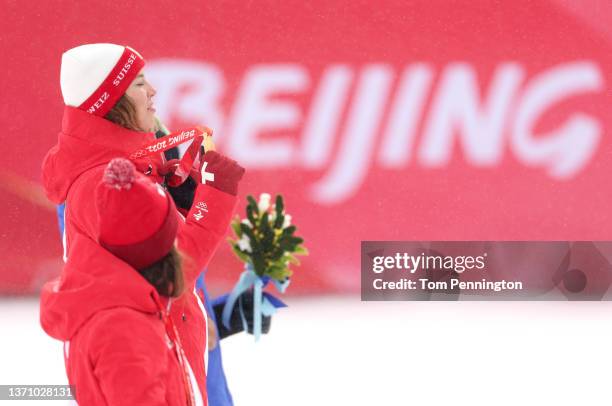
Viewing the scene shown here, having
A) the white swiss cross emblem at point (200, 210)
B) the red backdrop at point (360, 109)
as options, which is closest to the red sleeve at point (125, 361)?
the white swiss cross emblem at point (200, 210)

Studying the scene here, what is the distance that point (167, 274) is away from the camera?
152 cm

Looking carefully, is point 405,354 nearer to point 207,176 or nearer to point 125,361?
point 207,176

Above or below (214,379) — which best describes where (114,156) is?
above

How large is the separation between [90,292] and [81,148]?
0.64 m

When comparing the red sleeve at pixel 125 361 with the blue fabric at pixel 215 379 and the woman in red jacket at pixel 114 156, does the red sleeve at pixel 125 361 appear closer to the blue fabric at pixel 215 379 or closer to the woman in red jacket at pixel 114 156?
the woman in red jacket at pixel 114 156

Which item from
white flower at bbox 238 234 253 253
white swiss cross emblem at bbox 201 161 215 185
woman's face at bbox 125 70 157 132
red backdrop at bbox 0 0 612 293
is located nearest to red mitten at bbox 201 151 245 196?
white swiss cross emblem at bbox 201 161 215 185

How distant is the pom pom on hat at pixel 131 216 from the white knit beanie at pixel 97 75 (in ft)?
2.22

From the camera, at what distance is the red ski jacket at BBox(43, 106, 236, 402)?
1.75 meters

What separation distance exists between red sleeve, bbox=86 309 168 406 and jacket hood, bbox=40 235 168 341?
2 centimetres

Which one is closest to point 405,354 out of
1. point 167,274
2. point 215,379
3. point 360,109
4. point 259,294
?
point 360,109

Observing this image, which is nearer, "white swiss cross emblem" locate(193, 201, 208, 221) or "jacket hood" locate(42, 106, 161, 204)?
"white swiss cross emblem" locate(193, 201, 208, 221)

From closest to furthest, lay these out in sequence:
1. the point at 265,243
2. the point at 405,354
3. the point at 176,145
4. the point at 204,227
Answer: the point at 204,227
the point at 265,243
the point at 176,145
the point at 405,354

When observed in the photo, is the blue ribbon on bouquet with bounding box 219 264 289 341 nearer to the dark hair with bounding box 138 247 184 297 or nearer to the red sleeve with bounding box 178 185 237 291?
the red sleeve with bounding box 178 185 237 291

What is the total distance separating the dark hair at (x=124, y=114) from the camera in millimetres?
2113
